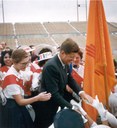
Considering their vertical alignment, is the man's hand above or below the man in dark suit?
below

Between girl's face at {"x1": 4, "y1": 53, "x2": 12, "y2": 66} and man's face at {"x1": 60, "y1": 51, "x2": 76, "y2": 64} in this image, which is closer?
man's face at {"x1": 60, "y1": 51, "x2": 76, "y2": 64}

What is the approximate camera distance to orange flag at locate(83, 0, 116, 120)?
110 inches

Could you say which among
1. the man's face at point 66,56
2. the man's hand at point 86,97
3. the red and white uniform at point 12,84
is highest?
the man's face at point 66,56

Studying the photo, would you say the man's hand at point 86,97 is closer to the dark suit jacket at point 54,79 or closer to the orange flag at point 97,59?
the orange flag at point 97,59

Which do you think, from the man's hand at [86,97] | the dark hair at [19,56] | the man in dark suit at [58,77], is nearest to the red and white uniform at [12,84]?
the dark hair at [19,56]

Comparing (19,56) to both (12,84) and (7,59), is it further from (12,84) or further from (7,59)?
(7,59)

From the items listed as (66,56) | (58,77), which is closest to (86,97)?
(58,77)

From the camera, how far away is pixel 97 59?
112 inches

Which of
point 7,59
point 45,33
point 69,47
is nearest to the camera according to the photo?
point 69,47

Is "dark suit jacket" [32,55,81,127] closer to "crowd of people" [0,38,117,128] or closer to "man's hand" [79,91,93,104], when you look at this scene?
"crowd of people" [0,38,117,128]

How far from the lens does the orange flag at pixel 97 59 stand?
2.79 m

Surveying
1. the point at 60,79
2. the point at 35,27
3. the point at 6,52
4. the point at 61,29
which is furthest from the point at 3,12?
the point at 60,79

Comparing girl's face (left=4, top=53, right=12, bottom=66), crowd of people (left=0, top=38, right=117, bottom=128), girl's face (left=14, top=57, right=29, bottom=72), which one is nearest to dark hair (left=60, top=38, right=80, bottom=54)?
crowd of people (left=0, top=38, right=117, bottom=128)

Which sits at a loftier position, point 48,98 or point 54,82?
point 54,82
